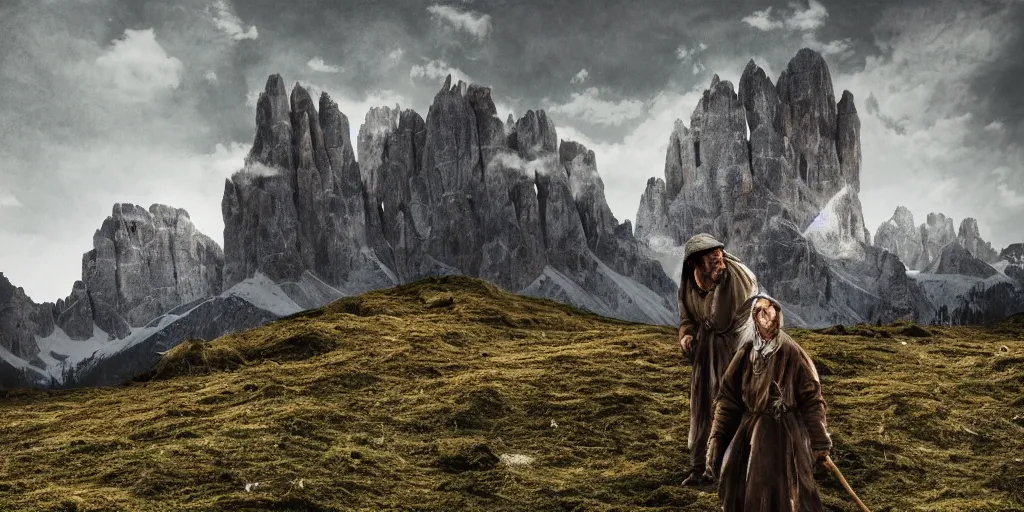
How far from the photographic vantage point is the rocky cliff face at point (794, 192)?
174 metres

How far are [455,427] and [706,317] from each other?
211 inches

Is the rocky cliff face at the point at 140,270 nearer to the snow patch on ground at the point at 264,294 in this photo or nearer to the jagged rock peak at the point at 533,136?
the snow patch on ground at the point at 264,294

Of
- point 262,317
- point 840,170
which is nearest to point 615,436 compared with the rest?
point 262,317

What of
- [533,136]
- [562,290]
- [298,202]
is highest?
[533,136]

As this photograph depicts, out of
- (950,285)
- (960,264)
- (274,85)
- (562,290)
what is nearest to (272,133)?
(274,85)

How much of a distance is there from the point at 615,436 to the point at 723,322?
170 inches

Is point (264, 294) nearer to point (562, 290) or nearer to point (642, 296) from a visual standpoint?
point (562, 290)

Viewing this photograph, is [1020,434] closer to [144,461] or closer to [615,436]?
[615,436]

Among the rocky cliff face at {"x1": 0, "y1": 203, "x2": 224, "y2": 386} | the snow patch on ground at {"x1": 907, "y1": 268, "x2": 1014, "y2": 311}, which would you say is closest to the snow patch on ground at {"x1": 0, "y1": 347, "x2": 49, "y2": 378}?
the rocky cliff face at {"x1": 0, "y1": 203, "x2": 224, "y2": 386}

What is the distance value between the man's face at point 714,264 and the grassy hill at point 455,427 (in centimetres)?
244

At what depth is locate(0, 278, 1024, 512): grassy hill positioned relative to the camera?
32.3 feet

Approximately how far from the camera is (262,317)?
153625 millimetres

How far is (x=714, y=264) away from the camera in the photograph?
8.76m

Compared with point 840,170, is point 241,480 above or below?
below
